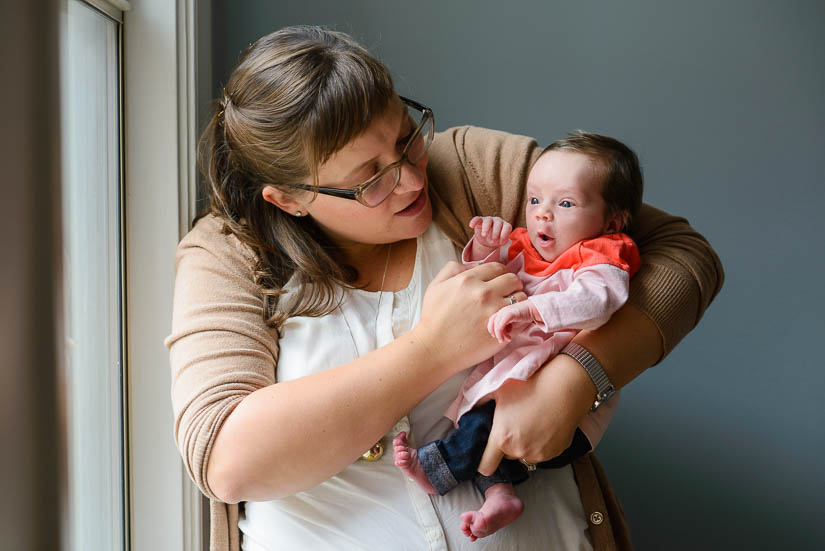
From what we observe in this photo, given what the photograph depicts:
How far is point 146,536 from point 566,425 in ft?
3.70

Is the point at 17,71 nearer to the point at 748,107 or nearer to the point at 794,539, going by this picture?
the point at 748,107

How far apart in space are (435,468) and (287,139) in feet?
2.27

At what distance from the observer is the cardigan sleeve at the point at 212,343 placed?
51.9 inches

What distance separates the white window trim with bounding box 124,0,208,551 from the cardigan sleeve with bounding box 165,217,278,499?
22 cm

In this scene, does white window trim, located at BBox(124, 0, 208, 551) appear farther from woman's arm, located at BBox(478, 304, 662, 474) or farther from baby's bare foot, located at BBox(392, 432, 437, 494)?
woman's arm, located at BBox(478, 304, 662, 474)

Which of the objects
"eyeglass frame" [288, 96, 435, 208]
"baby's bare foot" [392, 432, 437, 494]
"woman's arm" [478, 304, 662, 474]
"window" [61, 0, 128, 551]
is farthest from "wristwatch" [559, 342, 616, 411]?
"window" [61, 0, 128, 551]

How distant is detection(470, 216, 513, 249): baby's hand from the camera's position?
1484mm

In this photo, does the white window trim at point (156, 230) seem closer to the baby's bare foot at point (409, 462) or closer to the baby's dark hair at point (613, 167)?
the baby's bare foot at point (409, 462)

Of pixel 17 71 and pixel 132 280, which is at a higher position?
pixel 17 71

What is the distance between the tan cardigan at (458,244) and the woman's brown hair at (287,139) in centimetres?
7

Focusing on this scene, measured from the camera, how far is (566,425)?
1.34 metres

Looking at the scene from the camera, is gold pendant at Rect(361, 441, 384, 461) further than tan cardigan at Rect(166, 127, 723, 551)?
Yes

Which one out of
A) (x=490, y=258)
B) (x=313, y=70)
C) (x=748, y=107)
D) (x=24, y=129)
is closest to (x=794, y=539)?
(x=748, y=107)

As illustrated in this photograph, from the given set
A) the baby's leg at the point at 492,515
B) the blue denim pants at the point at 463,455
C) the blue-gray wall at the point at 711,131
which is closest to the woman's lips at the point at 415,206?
the blue denim pants at the point at 463,455
